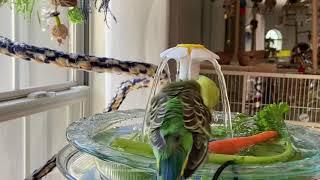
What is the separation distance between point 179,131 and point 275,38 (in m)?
1.49

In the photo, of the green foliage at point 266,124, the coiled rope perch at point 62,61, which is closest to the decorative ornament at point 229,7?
the coiled rope perch at point 62,61

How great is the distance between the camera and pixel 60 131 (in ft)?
4.32

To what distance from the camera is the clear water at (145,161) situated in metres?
0.40

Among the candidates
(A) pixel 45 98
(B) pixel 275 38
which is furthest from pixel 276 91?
(A) pixel 45 98

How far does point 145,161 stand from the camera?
0.39 metres

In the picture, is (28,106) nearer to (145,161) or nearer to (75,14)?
(75,14)

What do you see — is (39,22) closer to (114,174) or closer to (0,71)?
(0,71)

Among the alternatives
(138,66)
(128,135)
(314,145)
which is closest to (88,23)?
(138,66)

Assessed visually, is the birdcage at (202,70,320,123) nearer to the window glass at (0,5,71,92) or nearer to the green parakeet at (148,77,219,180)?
the window glass at (0,5,71,92)

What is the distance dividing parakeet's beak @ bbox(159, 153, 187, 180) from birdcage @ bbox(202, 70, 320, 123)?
1.02 meters

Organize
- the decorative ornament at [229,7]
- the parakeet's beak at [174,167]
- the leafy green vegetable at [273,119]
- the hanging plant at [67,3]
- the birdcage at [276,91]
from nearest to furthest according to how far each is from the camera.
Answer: the parakeet's beak at [174,167], the leafy green vegetable at [273,119], the hanging plant at [67,3], the birdcage at [276,91], the decorative ornament at [229,7]

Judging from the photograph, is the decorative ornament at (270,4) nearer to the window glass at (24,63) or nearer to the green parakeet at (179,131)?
the window glass at (24,63)

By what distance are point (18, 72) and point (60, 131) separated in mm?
263

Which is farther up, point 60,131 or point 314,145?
point 314,145
